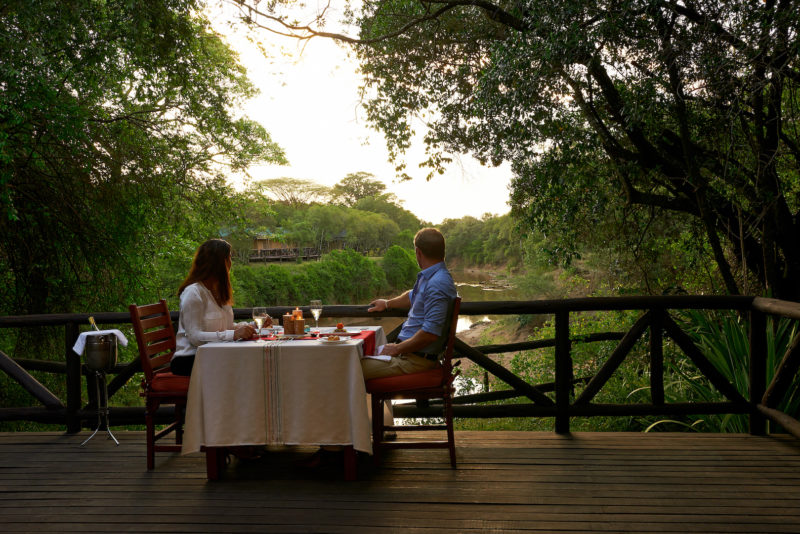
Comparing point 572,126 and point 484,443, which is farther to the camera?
→ point 572,126

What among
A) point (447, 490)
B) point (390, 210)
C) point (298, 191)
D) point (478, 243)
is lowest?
point (447, 490)

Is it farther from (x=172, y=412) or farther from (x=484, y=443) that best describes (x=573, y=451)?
(x=172, y=412)

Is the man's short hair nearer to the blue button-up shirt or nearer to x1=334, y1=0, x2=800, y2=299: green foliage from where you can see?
the blue button-up shirt

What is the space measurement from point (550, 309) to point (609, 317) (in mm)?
5059

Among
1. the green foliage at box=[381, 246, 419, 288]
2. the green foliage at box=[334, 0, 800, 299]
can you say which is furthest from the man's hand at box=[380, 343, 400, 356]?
the green foliage at box=[381, 246, 419, 288]

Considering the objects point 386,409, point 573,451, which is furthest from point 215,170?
point 573,451

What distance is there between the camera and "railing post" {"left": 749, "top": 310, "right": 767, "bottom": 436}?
3.82 metres

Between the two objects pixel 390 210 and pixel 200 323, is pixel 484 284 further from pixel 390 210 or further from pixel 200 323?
pixel 200 323

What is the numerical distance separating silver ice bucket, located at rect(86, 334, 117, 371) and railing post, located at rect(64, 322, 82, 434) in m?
0.41

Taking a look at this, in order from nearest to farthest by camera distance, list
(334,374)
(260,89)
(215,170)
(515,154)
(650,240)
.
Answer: (334,374) < (515,154) < (650,240) < (215,170) < (260,89)

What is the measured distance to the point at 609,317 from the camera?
27.6 ft

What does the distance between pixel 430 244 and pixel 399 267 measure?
103ft

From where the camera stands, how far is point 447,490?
9.48ft

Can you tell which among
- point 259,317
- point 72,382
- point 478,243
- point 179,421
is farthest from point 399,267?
point 259,317
